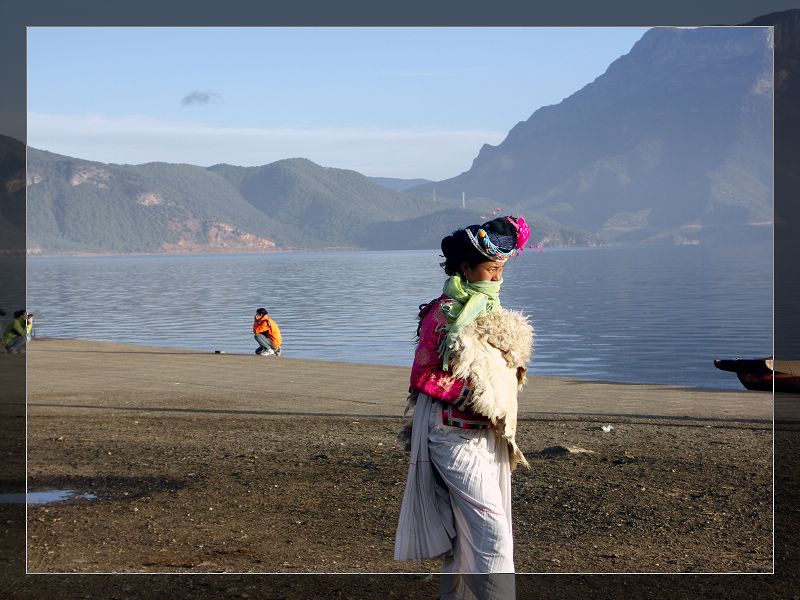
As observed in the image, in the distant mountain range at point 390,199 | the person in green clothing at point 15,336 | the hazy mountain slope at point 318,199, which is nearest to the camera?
the person in green clothing at point 15,336

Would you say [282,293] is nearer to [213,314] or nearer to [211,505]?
[213,314]

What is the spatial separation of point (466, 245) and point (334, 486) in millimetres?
3380

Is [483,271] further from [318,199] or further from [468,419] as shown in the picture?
[318,199]

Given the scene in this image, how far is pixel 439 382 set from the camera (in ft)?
11.7

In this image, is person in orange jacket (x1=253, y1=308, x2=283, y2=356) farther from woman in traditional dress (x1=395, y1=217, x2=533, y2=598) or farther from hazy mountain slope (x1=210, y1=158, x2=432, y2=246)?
woman in traditional dress (x1=395, y1=217, x2=533, y2=598)

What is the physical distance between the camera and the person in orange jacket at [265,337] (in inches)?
728

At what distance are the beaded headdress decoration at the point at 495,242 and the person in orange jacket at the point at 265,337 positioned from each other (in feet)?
49.0

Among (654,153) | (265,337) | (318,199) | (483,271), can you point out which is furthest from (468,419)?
(654,153)

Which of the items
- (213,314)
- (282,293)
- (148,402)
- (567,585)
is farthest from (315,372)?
(282,293)

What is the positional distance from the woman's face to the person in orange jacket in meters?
14.9

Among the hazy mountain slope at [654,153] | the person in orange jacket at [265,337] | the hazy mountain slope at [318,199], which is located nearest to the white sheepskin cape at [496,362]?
the hazy mountain slope at [318,199]

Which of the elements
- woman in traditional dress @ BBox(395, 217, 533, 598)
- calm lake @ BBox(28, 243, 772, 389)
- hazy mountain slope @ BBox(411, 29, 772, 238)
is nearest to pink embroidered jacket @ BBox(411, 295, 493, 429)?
woman in traditional dress @ BBox(395, 217, 533, 598)

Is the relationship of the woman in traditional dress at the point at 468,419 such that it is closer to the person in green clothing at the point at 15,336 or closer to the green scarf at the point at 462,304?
the green scarf at the point at 462,304

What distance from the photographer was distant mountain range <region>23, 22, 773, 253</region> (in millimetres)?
19828
